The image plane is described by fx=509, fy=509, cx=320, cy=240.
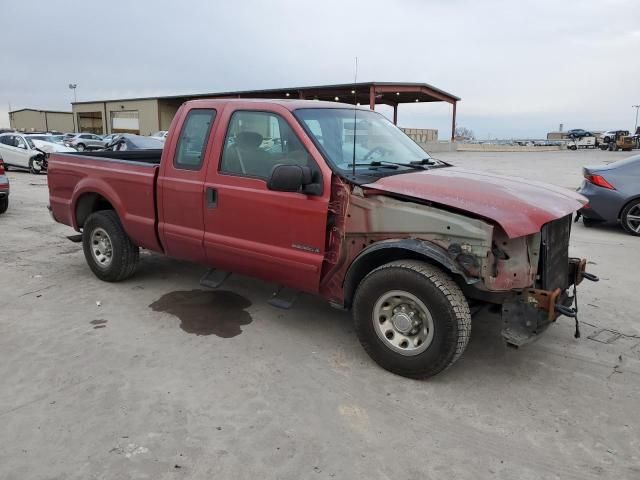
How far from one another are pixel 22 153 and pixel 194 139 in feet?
62.5

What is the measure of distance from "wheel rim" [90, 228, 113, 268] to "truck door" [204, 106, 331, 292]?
1.70 meters

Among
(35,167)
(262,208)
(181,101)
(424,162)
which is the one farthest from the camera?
(181,101)

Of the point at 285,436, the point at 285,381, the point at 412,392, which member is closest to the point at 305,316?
the point at 285,381

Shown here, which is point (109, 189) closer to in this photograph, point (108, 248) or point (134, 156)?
point (108, 248)

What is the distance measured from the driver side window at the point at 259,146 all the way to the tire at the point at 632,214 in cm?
735

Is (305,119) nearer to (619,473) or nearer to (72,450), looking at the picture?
(72,450)

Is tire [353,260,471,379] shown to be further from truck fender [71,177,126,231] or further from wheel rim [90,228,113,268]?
wheel rim [90,228,113,268]

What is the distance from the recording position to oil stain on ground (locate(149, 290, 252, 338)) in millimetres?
4598

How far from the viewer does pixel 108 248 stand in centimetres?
581

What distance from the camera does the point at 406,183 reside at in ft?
12.3

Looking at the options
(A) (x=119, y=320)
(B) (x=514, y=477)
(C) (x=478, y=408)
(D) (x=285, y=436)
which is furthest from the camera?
(A) (x=119, y=320)

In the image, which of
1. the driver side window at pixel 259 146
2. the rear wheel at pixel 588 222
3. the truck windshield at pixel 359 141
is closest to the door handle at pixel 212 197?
the driver side window at pixel 259 146

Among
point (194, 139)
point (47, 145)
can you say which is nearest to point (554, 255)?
point (194, 139)

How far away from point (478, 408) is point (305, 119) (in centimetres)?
257
